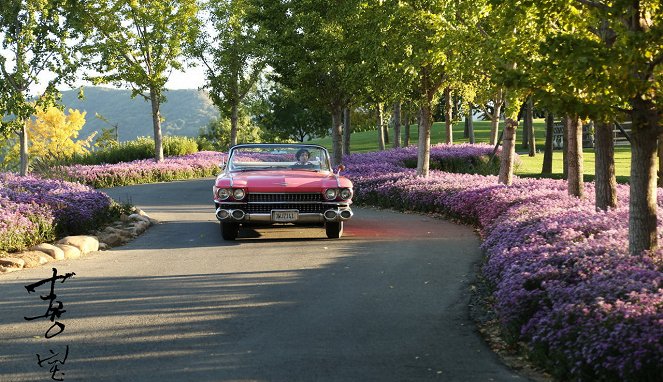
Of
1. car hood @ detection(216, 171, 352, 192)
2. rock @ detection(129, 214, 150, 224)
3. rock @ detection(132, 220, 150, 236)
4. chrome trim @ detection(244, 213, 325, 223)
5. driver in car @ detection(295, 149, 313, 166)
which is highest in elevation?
driver in car @ detection(295, 149, 313, 166)

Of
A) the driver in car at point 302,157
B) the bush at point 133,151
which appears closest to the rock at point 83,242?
the driver in car at point 302,157

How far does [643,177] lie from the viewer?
25.6 ft

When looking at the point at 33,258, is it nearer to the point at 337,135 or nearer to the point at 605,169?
the point at 605,169

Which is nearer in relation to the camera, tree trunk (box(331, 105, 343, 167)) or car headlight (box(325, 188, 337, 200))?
car headlight (box(325, 188, 337, 200))

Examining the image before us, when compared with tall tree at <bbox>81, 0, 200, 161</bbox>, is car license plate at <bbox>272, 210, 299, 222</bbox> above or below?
below

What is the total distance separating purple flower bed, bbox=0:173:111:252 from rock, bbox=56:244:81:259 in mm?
557

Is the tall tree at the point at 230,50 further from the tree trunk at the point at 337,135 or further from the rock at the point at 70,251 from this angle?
the rock at the point at 70,251

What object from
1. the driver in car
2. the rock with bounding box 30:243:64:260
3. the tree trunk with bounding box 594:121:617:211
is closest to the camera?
the rock with bounding box 30:243:64:260

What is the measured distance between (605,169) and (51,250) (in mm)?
8415

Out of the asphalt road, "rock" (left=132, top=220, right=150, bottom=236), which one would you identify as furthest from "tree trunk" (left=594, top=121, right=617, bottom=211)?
"rock" (left=132, top=220, right=150, bottom=236)

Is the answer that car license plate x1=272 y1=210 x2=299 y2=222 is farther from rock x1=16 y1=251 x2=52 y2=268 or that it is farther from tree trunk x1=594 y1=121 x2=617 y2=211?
tree trunk x1=594 y1=121 x2=617 y2=211

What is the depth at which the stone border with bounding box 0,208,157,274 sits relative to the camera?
11023 mm

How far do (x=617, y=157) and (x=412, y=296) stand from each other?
101 feet

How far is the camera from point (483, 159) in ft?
111
